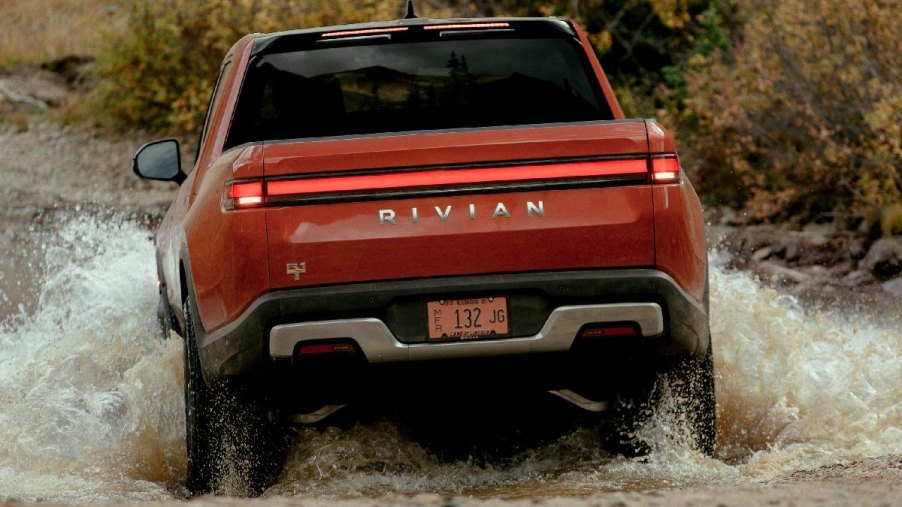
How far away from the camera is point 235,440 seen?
4977mm

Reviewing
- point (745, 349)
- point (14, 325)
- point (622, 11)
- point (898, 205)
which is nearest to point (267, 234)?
point (745, 349)

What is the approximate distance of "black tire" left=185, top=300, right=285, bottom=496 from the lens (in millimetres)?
4895

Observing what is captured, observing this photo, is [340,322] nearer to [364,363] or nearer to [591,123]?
[364,363]

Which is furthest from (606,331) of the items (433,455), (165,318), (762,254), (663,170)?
(762,254)

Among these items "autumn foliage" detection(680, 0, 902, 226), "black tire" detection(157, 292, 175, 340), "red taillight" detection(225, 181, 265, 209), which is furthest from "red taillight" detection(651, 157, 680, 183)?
"autumn foliage" detection(680, 0, 902, 226)

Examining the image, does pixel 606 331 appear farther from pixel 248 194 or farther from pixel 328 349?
pixel 248 194

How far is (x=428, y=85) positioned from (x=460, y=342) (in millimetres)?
1505

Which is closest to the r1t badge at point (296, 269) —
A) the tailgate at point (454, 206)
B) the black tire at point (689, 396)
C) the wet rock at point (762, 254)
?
the tailgate at point (454, 206)

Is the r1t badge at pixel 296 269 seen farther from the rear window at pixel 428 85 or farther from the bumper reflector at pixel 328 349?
the rear window at pixel 428 85

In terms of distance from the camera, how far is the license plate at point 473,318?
456 cm

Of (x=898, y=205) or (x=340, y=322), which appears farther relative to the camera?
(x=898, y=205)

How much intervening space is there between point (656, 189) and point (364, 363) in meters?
1.09

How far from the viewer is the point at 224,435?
16.2 feet

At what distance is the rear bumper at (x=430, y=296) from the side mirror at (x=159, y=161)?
6.07 feet
